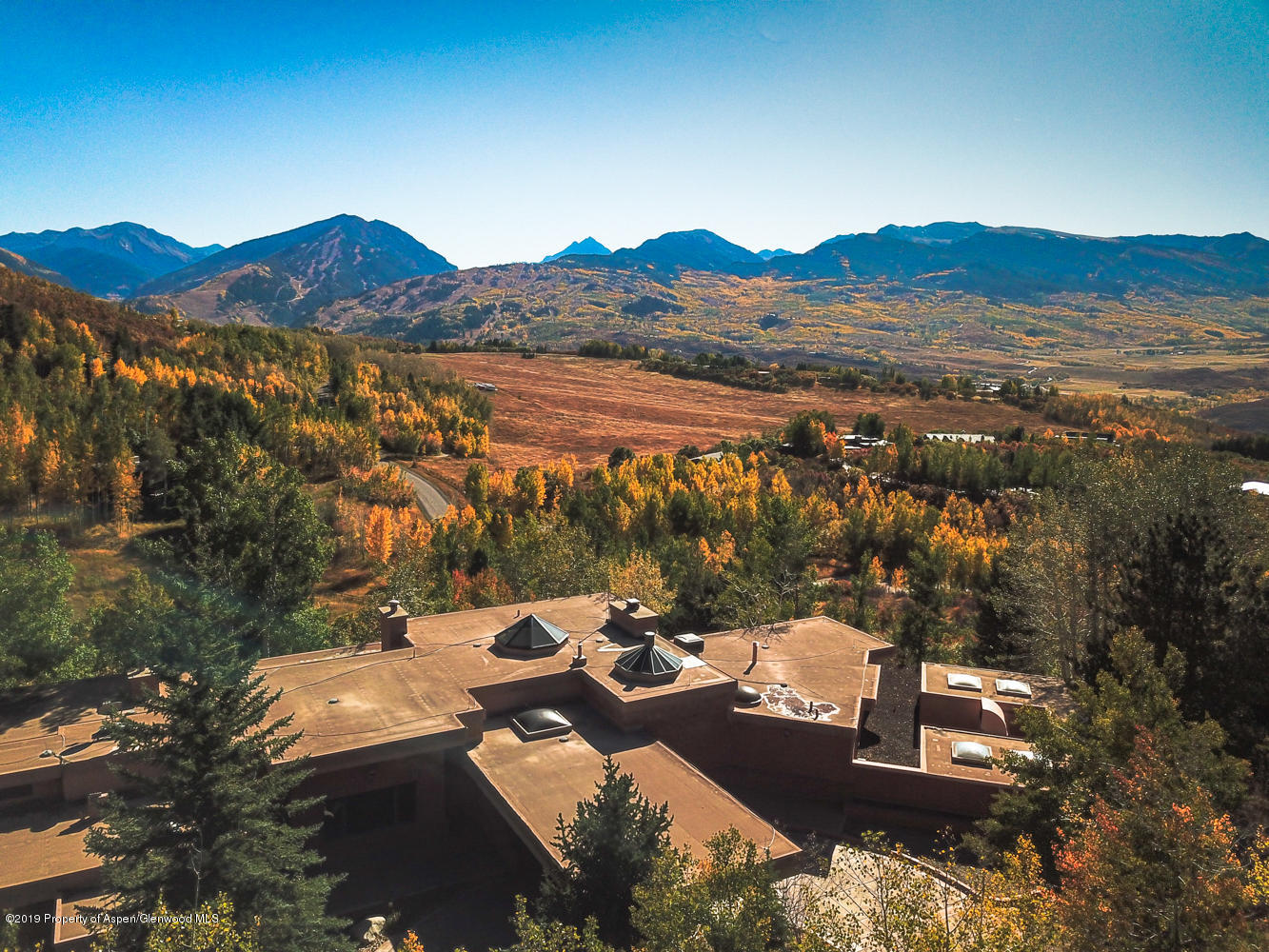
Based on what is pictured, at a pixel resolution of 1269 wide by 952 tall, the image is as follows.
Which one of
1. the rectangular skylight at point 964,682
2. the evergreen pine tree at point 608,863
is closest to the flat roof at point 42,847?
the evergreen pine tree at point 608,863

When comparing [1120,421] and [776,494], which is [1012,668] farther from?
[1120,421]

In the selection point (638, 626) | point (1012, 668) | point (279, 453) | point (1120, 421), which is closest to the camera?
point (638, 626)

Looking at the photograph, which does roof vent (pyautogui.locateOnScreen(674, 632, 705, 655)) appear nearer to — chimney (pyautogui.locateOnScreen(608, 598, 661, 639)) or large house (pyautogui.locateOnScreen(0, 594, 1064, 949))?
large house (pyautogui.locateOnScreen(0, 594, 1064, 949))

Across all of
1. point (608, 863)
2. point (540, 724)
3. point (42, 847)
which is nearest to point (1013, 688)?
point (540, 724)

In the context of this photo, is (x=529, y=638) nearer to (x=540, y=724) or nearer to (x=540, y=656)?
(x=540, y=656)

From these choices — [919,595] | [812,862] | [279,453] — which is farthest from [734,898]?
[279,453]

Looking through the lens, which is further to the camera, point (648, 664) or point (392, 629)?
point (392, 629)

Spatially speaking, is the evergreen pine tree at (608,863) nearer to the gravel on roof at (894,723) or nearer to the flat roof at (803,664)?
the flat roof at (803,664)
